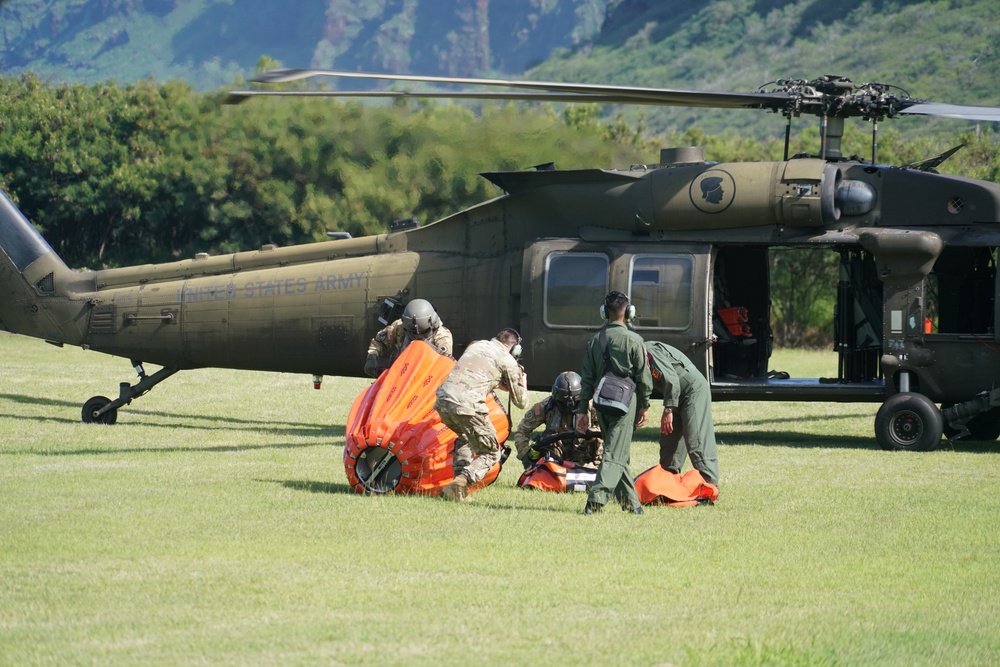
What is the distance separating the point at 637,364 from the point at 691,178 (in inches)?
211

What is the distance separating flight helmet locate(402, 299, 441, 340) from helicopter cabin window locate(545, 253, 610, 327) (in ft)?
12.7

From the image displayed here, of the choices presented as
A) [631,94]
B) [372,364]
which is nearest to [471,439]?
[372,364]

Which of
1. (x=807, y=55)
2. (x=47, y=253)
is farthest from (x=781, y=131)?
(x=47, y=253)

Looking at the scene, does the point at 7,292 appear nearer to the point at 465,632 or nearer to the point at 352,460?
the point at 352,460

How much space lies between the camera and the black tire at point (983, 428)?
15.4 m

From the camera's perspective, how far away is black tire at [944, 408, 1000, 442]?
1536 centimetres

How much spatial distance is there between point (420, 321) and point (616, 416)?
2.25 meters

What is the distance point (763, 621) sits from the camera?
21.4 feet

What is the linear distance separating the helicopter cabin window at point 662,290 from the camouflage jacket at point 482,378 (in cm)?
434

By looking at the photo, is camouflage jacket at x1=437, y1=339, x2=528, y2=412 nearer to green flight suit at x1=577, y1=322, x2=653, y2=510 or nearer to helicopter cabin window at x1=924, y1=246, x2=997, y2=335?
green flight suit at x1=577, y1=322, x2=653, y2=510

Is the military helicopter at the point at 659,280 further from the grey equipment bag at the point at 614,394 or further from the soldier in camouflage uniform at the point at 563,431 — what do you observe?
the grey equipment bag at the point at 614,394

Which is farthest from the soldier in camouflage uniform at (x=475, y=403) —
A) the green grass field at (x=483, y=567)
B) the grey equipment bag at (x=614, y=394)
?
the grey equipment bag at (x=614, y=394)

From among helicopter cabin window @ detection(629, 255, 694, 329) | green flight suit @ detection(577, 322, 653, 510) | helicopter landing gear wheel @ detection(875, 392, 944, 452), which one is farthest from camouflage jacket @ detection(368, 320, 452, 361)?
helicopter landing gear wheel @ detection(875, 392, 944, 452)

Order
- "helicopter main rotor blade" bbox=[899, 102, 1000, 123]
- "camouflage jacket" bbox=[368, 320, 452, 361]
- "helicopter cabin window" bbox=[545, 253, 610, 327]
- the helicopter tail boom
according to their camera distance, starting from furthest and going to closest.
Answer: the helicopter tail boom
"helicopter cabin window" bbox=[545, 253, 610, 327]
"helicopter main rotor blade" bbox=[899, 102, 1000, 123]
"camouflage jacket" bbox=[368, 320, 452, 361]
